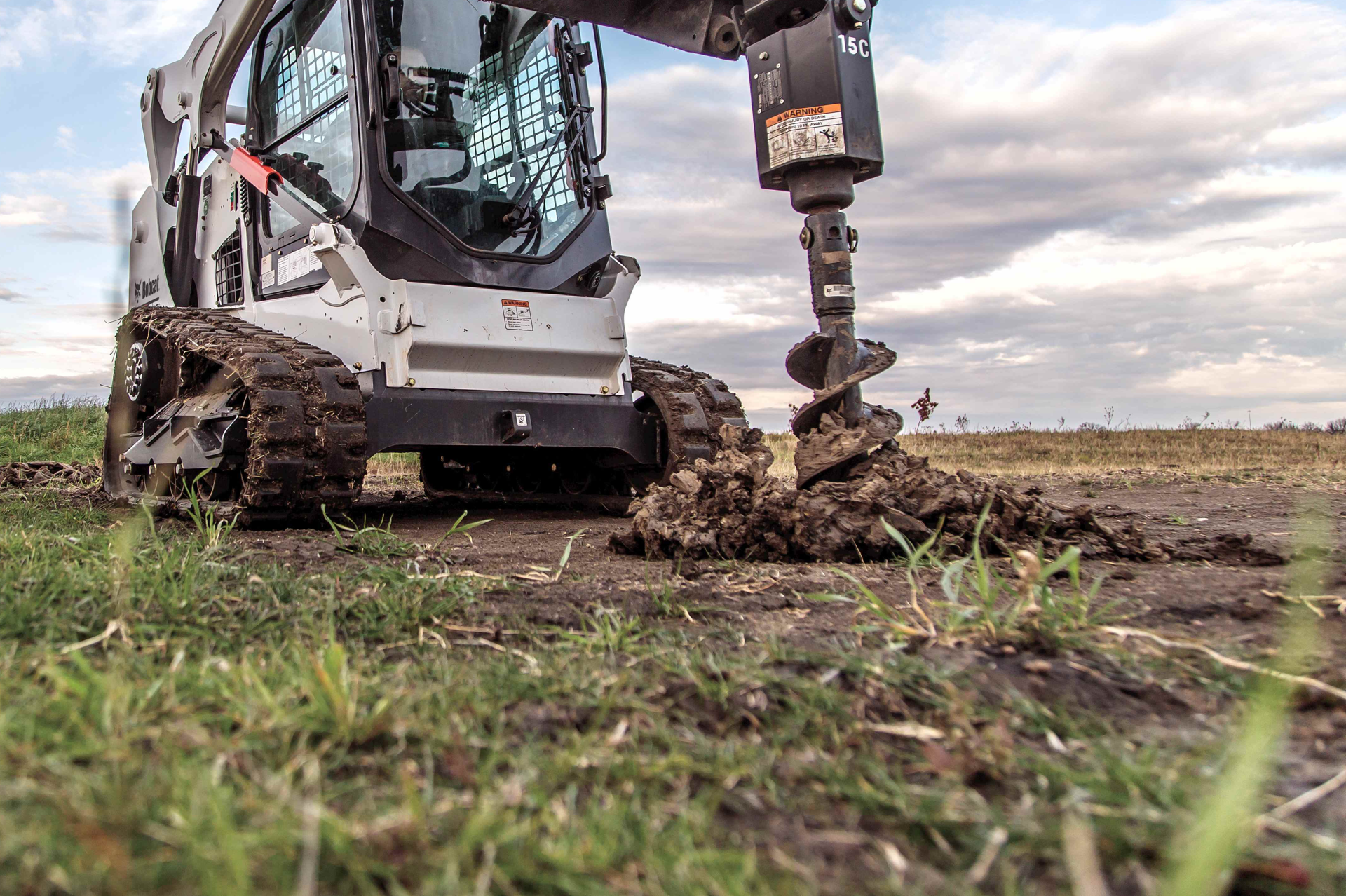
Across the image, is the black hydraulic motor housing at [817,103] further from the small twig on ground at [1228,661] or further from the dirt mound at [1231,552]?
the small twig on ground at [1228,661]

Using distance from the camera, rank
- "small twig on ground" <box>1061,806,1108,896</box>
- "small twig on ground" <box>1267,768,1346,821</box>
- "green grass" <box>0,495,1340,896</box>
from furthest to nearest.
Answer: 1. "small twig on ground" <box>1267,768,1346,821</box>
2. "green grass" <box>0,495,1340,896</box>
3. "small twig on ground" <box>1061,806,1108,896</box>

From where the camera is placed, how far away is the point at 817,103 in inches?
145

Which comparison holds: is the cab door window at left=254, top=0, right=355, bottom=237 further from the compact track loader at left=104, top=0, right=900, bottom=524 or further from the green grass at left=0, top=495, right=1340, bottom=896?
the green grass at left=0, top=495, right=1340, bottom=896

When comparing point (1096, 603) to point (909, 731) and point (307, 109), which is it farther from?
point (307, 109)

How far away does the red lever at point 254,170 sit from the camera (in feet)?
19.1

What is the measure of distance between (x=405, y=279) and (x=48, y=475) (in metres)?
6.27

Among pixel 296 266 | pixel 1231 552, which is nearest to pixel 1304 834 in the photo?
pixel 1231 552

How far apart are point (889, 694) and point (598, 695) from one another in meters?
0.46

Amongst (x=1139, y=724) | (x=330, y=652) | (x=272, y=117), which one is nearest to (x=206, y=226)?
(x=272, y=117)

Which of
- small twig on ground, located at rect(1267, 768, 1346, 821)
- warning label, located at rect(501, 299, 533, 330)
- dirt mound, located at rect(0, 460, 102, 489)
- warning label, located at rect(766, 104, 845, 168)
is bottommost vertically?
small twig on ground, located at rect(1267, 768, 1346, 821)

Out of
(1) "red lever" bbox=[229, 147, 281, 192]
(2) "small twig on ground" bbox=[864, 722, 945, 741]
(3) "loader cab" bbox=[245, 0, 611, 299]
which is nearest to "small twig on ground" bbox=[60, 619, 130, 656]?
(2) "small twig on ground" bbox=[864, 722, 945, 741]

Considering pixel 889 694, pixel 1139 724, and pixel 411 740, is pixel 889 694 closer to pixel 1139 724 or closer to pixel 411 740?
pixel 1139 724

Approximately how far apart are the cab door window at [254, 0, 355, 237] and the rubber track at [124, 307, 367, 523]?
1133 mm

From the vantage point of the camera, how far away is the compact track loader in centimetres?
475
